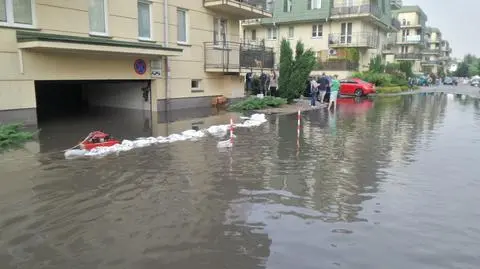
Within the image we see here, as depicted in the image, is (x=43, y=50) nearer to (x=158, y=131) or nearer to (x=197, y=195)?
(x=158, y=131)

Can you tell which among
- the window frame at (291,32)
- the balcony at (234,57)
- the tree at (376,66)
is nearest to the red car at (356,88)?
the tree at (376,66)

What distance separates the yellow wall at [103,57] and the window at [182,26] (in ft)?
0.71

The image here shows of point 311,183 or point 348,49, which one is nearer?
point 311,183

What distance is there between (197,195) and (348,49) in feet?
139

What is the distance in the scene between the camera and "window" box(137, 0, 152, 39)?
18125mm

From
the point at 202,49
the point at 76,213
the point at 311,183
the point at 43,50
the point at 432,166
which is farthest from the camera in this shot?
the point at 202,49

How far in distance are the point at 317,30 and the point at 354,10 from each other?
15.9ft

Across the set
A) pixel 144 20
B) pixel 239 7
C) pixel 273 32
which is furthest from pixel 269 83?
pixel 273 32

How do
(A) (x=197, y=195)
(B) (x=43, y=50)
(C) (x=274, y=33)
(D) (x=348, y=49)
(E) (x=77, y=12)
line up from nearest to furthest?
1. (A) (x=197, y=195)
2. (B) (x=43, y=50)
3. (E) (x=77, y=12)
4. (D) (x=348, y=49)
5. (C) (x=274, y=33)

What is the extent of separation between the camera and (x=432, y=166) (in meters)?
9.44

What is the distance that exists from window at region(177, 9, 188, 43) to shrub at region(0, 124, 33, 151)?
9.82 metres

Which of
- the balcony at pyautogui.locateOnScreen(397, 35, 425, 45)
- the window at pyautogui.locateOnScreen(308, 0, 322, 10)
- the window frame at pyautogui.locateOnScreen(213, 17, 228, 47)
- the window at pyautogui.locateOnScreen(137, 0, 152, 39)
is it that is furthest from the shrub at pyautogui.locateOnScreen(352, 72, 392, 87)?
the balcony at pyautogui.locateOnScreen(397, 35, 425, 45)

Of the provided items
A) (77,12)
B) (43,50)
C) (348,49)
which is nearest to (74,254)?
(43,50)

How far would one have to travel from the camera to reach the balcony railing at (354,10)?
45.1 m
